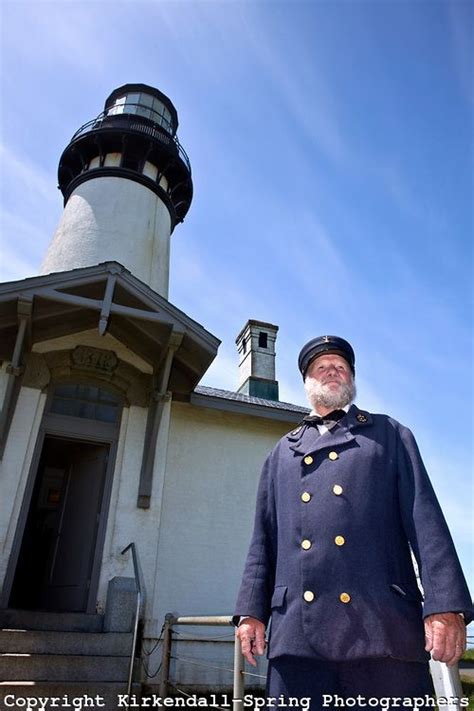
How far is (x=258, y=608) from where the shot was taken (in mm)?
2098

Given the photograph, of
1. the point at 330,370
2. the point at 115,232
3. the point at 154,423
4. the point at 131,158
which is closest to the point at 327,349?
the point at 330,370

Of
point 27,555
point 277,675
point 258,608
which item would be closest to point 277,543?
point 258,608

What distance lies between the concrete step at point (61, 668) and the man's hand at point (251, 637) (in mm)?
3647

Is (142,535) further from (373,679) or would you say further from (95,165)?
(95,165)

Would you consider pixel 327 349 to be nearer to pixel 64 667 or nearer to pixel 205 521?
pixel 64 667

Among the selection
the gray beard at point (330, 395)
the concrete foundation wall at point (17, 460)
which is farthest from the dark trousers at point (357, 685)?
the concrete foundation wall at point (17, 460)

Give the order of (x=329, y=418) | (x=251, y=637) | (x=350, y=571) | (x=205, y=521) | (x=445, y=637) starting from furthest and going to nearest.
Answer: (x=205, y=521)
(x=329, y=418)
(x=251, y=637)
(x=350, y=571)
(x=445, y=637)

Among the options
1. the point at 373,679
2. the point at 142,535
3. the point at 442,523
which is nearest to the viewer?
the point at 373,679

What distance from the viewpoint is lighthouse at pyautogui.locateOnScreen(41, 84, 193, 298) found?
34.3 ft

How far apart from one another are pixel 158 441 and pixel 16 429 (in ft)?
6.78

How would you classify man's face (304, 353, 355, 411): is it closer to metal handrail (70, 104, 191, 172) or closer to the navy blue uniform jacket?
the navy blue uniform jacket

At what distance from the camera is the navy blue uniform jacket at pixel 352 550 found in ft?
5.67

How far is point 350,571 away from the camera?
1852mm

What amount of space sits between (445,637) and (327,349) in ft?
4.70
